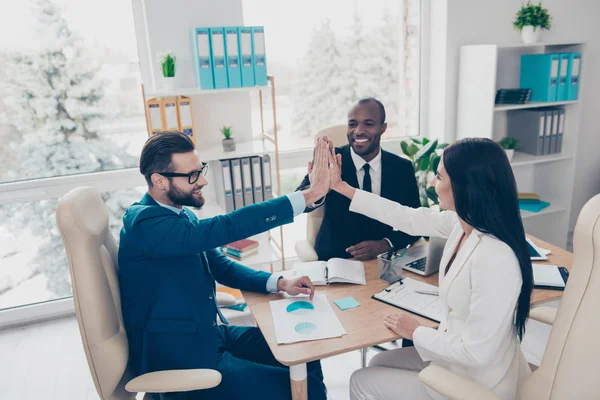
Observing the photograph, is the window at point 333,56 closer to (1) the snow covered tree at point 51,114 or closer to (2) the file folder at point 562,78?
(2) the file folder at point 562,78

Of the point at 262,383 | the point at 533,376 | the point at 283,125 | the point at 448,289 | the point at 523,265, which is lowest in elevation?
the point at 262,383

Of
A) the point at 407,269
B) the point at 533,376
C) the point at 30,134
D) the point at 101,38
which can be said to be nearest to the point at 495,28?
the point at 407,269

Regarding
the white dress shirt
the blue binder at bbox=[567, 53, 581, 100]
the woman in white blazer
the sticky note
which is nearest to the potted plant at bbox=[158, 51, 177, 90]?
the white dress shirt

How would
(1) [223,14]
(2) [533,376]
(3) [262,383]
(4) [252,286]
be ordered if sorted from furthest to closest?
(1) [223,14] < (4) [252,286] < (3) [262,383] < (2) [533,376]

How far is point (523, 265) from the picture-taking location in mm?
1415

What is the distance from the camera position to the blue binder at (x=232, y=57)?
2.79 meters

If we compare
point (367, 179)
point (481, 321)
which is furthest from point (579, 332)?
point (367, 179)

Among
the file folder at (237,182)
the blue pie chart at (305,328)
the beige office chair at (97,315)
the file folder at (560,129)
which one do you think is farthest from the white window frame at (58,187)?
the blue pie chart at (305,328)

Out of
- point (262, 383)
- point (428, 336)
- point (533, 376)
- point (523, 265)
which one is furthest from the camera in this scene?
point (262, 383)

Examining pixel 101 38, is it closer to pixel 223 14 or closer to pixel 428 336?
pixel 223 14

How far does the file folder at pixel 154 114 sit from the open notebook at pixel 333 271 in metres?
1.29

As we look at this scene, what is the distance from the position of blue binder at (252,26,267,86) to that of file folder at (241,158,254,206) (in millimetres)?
488

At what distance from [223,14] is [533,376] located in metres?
2.73

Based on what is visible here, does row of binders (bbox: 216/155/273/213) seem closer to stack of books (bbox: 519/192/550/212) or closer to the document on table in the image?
the document on table
